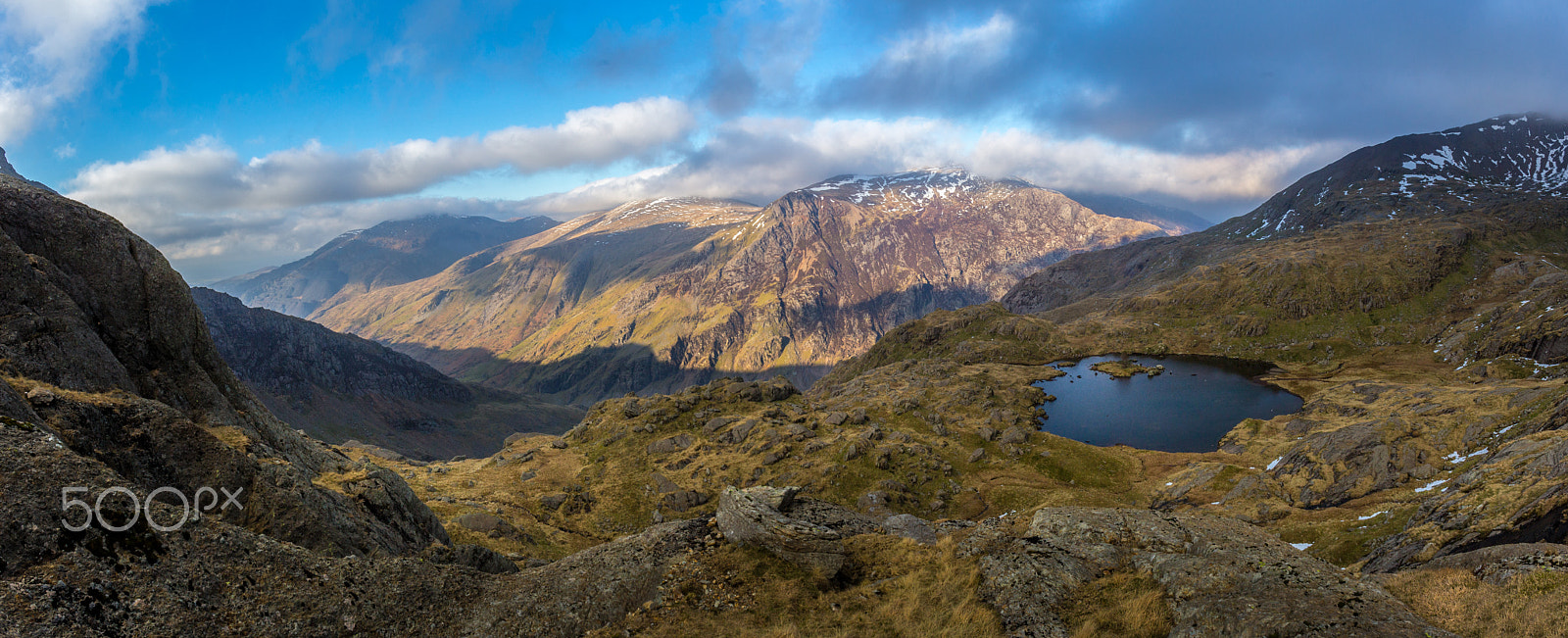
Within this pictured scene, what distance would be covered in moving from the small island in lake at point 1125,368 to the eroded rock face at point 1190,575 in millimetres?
139849

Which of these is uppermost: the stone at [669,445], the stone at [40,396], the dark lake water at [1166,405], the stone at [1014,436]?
the stone at [40,396]

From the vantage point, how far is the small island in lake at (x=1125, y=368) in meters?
140

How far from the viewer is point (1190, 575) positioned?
53.5 ft

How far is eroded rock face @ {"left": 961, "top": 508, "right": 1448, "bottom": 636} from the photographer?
13227mm

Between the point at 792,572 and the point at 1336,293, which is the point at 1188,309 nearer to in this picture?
the point at 1336,293

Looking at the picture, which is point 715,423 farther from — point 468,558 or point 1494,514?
point 1494,514

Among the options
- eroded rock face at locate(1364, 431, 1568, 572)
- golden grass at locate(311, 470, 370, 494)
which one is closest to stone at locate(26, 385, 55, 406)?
golden grass at locate(311, 470, 370, 494)

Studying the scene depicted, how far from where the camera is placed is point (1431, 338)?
134m

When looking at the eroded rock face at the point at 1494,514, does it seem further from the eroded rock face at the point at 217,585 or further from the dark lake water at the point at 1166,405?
the dark lake water at the point at 1166,405

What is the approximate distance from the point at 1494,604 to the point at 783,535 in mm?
19076

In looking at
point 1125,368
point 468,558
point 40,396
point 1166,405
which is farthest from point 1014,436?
point 1125,368

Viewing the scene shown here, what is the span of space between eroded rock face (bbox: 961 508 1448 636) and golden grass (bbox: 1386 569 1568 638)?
780mm

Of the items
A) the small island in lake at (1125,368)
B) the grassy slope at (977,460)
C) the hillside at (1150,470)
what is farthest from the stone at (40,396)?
the small island in lake at (1125,368)

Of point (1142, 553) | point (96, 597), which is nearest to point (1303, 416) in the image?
point (1142, 553)
